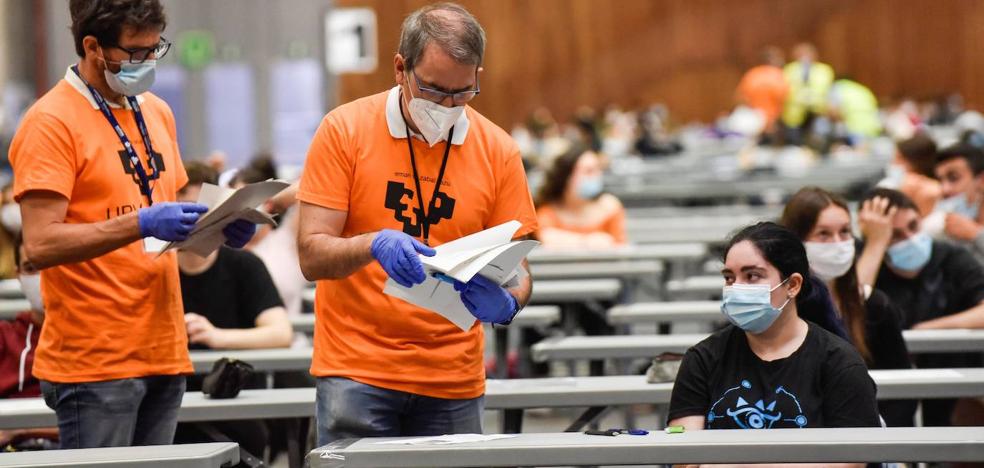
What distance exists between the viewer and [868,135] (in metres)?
18.2

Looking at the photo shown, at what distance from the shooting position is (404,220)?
2.87 metres

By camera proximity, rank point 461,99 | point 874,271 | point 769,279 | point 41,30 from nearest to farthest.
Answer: point 461,99 < point 769,279 < point 874,271 < point 41,30

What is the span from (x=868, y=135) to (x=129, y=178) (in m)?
16.4

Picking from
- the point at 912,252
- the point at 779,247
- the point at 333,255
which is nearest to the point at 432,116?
the point at 333,255

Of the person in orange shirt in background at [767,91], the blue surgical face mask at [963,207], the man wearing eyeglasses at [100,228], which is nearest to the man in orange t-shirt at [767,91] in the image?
the person in orange shirt in background at [767,91]

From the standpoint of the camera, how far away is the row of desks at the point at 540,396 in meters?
3.71

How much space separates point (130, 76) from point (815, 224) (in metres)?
2.32

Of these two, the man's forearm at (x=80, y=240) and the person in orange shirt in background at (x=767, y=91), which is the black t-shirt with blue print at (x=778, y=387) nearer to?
the man's forearm at (x=80, y=240)

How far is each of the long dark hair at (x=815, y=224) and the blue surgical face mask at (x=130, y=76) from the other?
216 centimetres

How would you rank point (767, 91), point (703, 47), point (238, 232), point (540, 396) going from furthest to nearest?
1. point (703, 47)
2. point (767, 91)
3. point (540, 396)
4. point (238, 232)

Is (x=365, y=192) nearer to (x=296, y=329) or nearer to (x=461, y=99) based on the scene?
(x=461, y=99)

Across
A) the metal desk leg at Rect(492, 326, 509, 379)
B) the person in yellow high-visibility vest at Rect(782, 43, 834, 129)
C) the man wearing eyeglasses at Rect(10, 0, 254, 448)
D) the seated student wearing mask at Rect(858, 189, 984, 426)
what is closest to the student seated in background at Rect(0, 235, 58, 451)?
the man wearing eyeglasses at Rect(10, 0, 254, 448)

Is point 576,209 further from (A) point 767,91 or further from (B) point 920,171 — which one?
(A) point 767,91

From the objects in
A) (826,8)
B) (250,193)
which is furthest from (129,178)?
(826,8)
